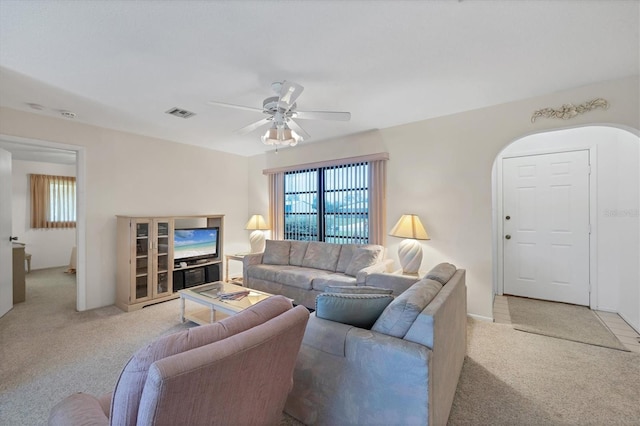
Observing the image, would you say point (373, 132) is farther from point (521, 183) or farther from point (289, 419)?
point (289, 419)

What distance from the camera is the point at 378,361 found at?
1377 mm

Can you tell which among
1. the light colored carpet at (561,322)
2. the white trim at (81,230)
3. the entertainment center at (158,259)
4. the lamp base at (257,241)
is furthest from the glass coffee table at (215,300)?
the light colored carpet at (561,322)

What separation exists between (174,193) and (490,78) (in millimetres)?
4572

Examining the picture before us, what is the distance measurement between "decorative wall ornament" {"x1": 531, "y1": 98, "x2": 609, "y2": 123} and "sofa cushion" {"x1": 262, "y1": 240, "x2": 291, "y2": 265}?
139 inches

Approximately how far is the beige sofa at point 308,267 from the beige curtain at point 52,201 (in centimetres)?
523

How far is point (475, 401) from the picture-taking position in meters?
1.84

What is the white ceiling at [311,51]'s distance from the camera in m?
1.67

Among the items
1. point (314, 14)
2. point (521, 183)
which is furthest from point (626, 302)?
point (314, 14)

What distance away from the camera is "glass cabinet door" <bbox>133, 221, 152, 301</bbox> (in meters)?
3.71

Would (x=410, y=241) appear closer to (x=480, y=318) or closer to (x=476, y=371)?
(x=480, y=318)

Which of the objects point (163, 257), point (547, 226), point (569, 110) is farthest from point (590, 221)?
point (163, 257)

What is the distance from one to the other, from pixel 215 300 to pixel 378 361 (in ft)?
6.49

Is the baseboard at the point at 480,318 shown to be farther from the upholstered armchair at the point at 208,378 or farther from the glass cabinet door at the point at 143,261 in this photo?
the glass cabinet door at the point at 143,261

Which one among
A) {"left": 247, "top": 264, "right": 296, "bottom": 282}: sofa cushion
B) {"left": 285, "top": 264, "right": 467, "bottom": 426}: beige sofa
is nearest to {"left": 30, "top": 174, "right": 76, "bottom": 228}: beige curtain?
{"left": 247, "top": 264, "right": 296, "bottom": 282}: sofa cushion
